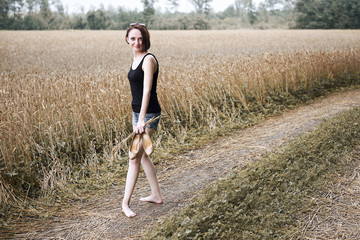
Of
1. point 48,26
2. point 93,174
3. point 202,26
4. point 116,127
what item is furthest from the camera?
point 202,26

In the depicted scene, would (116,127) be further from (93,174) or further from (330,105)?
(330,105)

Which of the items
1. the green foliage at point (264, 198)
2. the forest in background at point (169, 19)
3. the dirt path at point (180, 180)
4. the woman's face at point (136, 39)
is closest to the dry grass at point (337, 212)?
the green foliage at point (264, 198)

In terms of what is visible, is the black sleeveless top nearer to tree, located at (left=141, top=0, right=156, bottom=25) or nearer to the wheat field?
the wheat field

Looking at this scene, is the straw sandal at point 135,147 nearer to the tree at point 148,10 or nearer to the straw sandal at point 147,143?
the straw sandal at point 147,143

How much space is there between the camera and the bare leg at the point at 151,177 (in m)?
3.59

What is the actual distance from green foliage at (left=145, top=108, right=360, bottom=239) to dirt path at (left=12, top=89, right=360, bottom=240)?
0.89 ft

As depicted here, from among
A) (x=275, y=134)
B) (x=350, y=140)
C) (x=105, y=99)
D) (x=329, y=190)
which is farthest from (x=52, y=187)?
(x=350, y=140)

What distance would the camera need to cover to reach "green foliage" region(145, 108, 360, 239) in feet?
10.5

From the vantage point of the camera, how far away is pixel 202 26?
50.1m

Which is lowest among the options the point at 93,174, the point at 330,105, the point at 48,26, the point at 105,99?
the point at 330,105

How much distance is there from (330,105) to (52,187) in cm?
648

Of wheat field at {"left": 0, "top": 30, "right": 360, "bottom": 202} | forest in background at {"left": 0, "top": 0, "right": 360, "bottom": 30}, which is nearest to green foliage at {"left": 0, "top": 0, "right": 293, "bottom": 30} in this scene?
forest in background at {"left": 0, "top": 0, "right": 360, "bottom": 30}

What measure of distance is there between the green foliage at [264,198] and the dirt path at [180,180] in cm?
27

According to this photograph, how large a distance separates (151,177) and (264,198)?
45.7 inches
